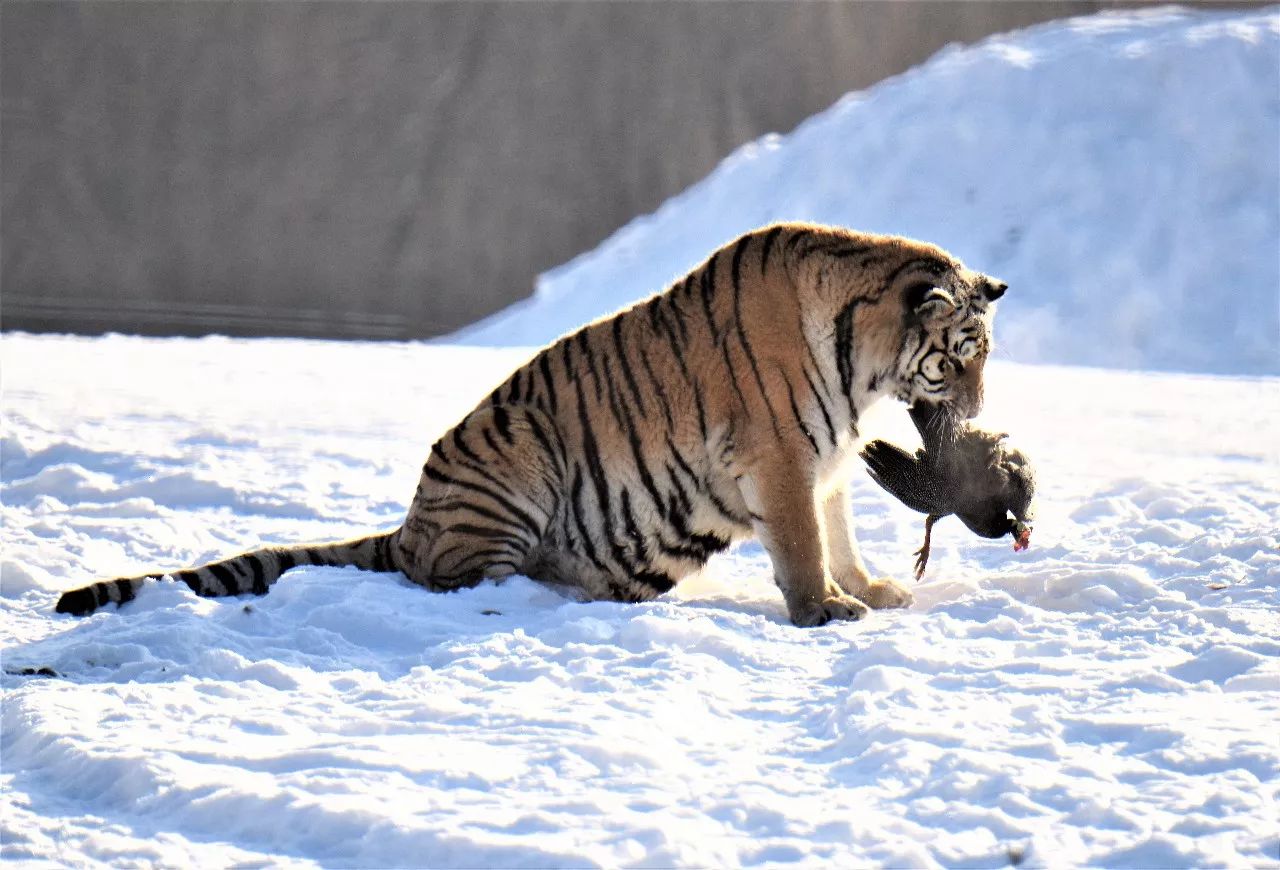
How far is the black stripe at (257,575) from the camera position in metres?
4.82

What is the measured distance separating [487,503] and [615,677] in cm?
109

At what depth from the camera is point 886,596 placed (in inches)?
189

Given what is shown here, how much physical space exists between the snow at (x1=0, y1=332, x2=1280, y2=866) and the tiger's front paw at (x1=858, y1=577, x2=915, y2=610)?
0.25 ft

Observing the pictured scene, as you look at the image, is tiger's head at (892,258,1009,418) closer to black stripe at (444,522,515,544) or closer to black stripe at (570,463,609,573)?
black stripe at (570,463,609,573)

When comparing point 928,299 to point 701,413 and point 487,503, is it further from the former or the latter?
point 487,503

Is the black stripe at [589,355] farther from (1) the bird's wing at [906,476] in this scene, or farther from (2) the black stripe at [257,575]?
(2) the black stripe at [257,575]

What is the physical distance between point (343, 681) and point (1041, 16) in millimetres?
12403

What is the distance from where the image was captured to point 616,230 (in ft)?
48.5

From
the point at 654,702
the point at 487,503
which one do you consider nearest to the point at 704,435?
the point at 487,503

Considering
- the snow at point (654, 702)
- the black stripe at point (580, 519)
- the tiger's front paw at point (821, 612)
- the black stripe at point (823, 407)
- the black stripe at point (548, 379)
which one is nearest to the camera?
the snow at point (654, 702)

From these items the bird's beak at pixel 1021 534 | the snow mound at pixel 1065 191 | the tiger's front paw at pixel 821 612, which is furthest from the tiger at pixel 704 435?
the snow mound at pixel 1065 191

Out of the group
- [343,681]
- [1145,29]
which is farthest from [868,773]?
[1145,29]

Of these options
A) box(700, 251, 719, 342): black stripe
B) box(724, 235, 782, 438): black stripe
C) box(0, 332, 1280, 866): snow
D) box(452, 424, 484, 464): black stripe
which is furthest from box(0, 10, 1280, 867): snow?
box(700, 251, 719, 342): black stripe

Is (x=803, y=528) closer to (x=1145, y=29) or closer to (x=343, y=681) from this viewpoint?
(x=343, y=681)
